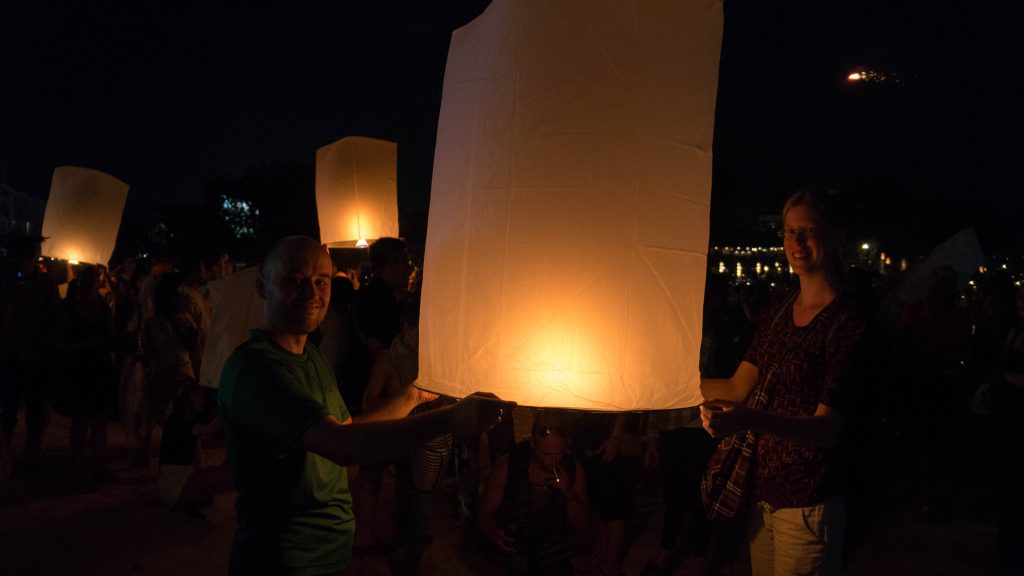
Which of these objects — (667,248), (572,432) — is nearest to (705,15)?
(667,248)

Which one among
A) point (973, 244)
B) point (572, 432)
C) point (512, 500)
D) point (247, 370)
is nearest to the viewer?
point (247, 370)

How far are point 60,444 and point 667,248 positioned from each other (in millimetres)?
8089

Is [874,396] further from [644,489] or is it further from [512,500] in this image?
[644,489]

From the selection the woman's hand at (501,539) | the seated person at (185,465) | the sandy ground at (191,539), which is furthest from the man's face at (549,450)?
the seated person at (185,465)

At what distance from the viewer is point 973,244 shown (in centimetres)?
916

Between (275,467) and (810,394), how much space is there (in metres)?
1.72

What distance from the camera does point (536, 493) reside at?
3.70m

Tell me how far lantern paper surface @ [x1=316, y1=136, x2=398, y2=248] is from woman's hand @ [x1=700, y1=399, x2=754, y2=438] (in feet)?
19.0

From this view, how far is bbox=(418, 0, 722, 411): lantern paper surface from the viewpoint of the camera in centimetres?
155

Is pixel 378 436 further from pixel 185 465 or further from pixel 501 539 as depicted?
pixel 185 465

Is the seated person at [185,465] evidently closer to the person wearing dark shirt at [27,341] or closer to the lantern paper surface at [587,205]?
the person wearing dark shirt at [27,341]

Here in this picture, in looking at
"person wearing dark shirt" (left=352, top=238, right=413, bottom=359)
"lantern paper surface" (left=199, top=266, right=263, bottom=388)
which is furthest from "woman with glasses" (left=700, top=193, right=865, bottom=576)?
"lantern paper surface" (left=199, top=266, right=263, bottom=388)

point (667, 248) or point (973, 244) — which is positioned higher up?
point (973, 244)

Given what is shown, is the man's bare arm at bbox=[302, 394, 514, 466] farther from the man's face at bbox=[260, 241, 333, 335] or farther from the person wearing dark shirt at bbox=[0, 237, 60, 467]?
the person wearing dark shirt at bbox=[0, 237, 60, 467]
